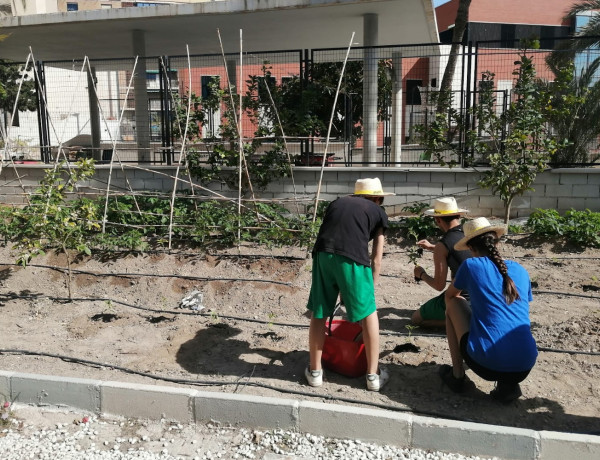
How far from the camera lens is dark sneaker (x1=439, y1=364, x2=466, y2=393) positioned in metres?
4.23

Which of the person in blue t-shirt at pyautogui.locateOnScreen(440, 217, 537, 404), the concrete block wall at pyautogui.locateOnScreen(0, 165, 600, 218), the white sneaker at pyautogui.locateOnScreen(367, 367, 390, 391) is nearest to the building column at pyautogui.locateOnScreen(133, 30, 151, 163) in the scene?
the concrete block wall at pyautogui.locateOnScreen(0, 165, 600, 218)

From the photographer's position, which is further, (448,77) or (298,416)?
(448,77)

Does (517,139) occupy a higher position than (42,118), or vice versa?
(42,118)

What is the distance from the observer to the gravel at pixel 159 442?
3729mm

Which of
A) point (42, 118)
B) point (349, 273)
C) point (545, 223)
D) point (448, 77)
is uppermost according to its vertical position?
point (448, 77)

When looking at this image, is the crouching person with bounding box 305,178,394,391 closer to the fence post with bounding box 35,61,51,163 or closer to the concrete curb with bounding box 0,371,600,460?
the concrete curb with bounding box 0,371,600,460

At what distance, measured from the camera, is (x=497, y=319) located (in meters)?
3.82

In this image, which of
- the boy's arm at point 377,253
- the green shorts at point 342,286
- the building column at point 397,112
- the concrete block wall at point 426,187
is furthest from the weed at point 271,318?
the building column at point 397,112

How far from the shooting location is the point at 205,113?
32.4 feet

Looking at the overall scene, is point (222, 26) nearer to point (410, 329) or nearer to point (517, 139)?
point (517, 139)

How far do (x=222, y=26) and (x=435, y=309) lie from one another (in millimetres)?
9326

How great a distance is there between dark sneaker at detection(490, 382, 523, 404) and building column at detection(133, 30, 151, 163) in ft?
28.1

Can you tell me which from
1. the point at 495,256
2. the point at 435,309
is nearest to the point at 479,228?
the point at 495,256

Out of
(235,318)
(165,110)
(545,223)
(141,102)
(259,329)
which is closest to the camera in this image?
(259,329)
